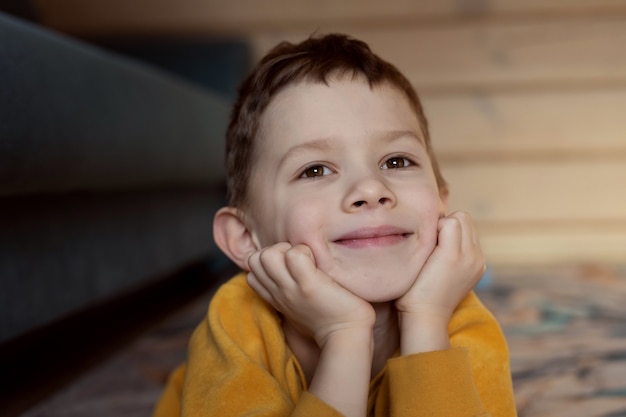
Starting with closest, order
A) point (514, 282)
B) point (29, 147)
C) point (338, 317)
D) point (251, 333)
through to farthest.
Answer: point (338, 317) < point (251, 333) < point (29, 147) < point (514, 282)

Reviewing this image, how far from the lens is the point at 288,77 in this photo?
0.81 meters

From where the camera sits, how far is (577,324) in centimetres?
159

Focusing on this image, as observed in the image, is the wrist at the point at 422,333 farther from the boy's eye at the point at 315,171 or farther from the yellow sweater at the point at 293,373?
the boy's eye at the point at 315,171

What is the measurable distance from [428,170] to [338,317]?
198mm

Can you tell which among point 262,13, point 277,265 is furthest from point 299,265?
point 262,13

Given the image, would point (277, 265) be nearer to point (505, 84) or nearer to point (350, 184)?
point (350, 184)

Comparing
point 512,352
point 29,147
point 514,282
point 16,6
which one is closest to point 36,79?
point 29,147

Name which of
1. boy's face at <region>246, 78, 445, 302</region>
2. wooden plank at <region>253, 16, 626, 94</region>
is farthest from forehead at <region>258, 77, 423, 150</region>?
wooden plank at <region>253, 16, 626, 94</region>

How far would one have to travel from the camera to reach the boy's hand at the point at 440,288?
0.70 metres

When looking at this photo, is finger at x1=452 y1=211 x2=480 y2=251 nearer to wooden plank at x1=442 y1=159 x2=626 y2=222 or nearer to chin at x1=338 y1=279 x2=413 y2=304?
chin at x1=338 y1=279 x2=413 y2=304

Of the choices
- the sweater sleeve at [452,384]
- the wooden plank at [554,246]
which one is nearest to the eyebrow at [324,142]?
the sweater sleeve at [452,384]

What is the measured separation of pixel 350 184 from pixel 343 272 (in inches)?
3.4

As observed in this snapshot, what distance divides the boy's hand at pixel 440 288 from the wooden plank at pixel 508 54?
6.64 feet

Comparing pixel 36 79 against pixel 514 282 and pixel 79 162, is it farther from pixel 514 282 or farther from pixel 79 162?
pixel 514 282
